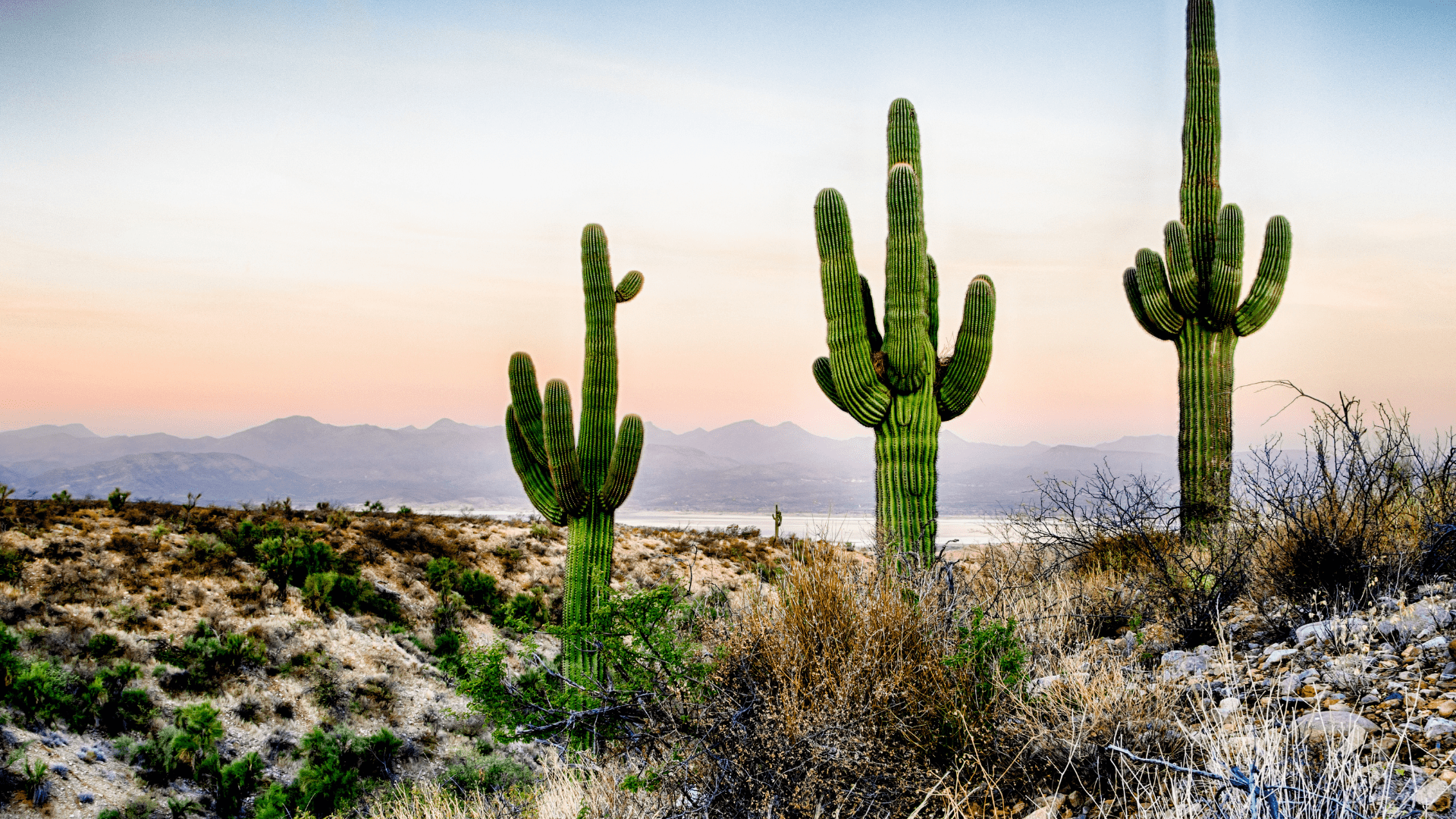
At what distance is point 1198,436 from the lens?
10961mm

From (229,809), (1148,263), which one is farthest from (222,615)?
(1148,263)

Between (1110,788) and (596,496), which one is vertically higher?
(596,496)

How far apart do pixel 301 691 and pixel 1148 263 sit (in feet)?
42.3

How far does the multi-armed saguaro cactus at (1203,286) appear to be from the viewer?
11.0m

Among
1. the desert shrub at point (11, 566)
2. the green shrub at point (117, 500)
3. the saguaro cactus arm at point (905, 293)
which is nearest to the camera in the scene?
the saguaro cactus arm at point (905, 293)

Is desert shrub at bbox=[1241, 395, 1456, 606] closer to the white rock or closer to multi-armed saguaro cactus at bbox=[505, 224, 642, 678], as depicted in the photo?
the white rock

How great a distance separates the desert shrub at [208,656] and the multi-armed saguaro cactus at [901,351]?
8.86 meters

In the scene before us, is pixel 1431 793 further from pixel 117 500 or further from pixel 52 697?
pixel 117 500

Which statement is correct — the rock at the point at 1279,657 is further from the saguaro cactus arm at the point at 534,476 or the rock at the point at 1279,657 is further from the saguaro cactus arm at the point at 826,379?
the saguaro cactus arm at the point at 534,476

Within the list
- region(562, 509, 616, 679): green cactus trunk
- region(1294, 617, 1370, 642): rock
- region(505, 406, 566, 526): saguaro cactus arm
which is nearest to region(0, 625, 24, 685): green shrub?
region(505, 406, 566, 526): saguaro cactus arm

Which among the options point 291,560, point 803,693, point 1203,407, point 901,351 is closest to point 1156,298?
point 1203,407

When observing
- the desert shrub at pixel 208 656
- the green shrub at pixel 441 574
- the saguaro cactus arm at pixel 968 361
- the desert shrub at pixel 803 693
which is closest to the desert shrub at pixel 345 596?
the green shrub at pixel 441 574

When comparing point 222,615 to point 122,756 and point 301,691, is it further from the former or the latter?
point 122,756

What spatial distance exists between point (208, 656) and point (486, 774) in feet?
15.6
